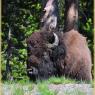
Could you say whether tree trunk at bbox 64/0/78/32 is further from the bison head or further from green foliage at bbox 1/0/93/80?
green foliage at bbox 1/0/93/80

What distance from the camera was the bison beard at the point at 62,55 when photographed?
12.3 metres

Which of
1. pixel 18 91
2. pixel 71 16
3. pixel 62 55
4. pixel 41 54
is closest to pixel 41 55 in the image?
pixel 41 54

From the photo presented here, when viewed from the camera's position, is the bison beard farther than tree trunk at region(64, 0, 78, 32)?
No

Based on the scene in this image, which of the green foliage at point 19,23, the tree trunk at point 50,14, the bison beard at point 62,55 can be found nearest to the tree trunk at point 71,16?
the tree trunk at point 50,14

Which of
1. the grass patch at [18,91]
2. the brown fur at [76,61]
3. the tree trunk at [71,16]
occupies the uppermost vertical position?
the tree trunk at [71,16]

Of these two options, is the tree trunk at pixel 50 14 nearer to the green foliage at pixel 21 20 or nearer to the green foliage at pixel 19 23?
the green foliage at pixel 21 20

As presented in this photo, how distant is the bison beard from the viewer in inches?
484

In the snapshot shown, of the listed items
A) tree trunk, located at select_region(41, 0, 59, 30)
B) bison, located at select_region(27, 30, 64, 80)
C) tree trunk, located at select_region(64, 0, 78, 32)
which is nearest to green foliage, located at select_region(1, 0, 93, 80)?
tree trunk, located at select_region(64, 0, 78, 32)

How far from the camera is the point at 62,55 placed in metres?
12.9

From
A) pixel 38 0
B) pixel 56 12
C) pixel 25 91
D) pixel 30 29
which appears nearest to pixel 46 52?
pixel 56 12

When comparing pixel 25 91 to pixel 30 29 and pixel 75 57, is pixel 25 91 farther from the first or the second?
pixel 30 29

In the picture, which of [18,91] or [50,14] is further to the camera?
[50,14]

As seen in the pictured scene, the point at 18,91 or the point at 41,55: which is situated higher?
the point at 18,91

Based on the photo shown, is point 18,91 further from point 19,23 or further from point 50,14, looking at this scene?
point 19,23
